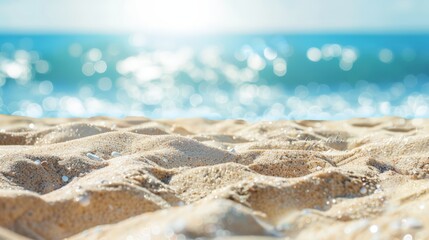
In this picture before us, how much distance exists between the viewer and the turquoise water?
7715 millimetres

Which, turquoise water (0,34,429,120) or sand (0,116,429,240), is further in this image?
turquoise water (0,34,429,120)

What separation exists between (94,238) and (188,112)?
20.7ft

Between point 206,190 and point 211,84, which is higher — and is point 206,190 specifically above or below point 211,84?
above

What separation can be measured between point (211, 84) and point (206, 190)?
30.5 ft

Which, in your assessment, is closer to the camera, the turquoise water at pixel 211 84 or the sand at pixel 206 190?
the sand at pixel 206 190

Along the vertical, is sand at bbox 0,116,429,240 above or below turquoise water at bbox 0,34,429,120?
above

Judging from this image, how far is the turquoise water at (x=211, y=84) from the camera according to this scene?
7715 mm

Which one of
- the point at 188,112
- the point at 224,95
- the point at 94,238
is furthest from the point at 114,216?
the point at 224,95

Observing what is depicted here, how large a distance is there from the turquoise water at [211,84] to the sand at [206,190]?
4446 millimetres

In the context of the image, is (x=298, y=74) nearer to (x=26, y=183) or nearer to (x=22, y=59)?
(x=22, y=59)

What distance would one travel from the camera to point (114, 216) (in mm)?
1512

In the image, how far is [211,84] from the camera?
36.1 ft

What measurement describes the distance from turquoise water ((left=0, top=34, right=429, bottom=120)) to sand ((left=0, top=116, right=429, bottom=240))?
4446 mm

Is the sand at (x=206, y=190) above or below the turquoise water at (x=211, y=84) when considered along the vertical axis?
above
